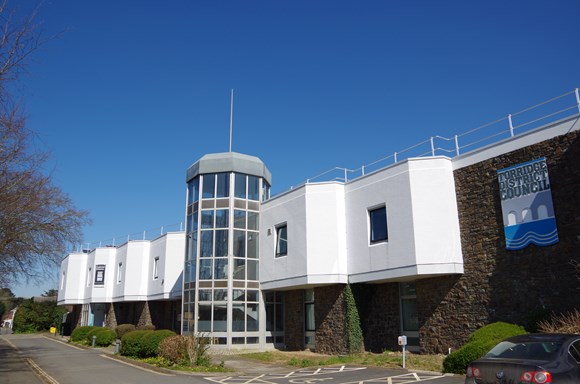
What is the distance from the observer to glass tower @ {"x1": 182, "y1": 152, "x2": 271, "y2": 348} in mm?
23781

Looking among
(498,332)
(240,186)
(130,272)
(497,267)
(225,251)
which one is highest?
(240,186)

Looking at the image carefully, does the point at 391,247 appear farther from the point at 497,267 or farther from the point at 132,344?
the point at 132,344

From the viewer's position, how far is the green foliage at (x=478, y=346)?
12828 mm

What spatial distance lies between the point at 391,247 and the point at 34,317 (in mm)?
49931

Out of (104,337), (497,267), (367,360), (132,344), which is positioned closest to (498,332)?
(497,267)

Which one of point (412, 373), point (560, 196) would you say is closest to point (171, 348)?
point (412, 373)

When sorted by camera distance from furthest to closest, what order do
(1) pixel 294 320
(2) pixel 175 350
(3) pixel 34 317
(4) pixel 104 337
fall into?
(3) pixel 34 317
(4) pixel 104 337
(1) pixel 294 320
(2) pixel 175 350

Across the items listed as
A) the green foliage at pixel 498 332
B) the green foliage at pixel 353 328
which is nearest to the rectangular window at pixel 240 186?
the green foliage at pixel 353 328

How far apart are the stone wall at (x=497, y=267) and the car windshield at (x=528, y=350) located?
6.51 m

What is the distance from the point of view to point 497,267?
16.2m

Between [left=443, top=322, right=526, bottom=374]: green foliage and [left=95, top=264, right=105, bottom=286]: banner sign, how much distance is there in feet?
108

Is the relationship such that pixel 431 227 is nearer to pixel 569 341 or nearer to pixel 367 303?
pixel 367 303

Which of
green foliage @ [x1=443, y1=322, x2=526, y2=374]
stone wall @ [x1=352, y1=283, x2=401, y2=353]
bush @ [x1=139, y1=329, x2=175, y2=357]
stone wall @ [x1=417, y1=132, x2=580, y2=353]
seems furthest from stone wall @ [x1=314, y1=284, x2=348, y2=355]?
green foliage @ [x1=443, y1=322, x2=526, y2=374]

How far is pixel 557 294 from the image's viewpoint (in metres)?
14.5
